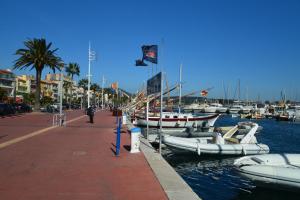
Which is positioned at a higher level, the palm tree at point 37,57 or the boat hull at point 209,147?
the palm tree at point 37,57

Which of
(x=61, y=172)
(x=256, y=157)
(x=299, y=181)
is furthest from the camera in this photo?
(x=256, y=157)

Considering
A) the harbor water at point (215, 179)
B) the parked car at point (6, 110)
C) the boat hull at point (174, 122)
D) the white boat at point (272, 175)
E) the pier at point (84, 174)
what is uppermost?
the parked car at point (6, 110)

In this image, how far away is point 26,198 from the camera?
26.3 feet

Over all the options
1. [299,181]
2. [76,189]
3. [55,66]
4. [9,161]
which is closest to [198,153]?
[299,181]

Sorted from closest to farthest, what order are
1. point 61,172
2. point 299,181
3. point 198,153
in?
point 61,172
point 299,181
point 198,153

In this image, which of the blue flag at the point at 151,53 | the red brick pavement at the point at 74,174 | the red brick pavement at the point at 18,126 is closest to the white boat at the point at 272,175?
the red brick pavement at the point at 74,174

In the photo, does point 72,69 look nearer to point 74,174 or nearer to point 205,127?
point 205,127

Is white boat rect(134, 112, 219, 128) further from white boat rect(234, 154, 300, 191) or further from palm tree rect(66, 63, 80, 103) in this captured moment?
palm tree rect(66, 63, 80, 103)

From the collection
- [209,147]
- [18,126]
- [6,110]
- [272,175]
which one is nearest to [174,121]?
[18,126]

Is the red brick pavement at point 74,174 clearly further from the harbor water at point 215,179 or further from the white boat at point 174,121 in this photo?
the white boat at point 174,121

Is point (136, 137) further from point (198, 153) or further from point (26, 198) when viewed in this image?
point (26, 198)

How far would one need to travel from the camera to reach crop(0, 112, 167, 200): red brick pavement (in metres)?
8.55

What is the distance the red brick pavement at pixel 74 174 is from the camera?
8.55 metres

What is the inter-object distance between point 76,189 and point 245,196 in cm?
688
